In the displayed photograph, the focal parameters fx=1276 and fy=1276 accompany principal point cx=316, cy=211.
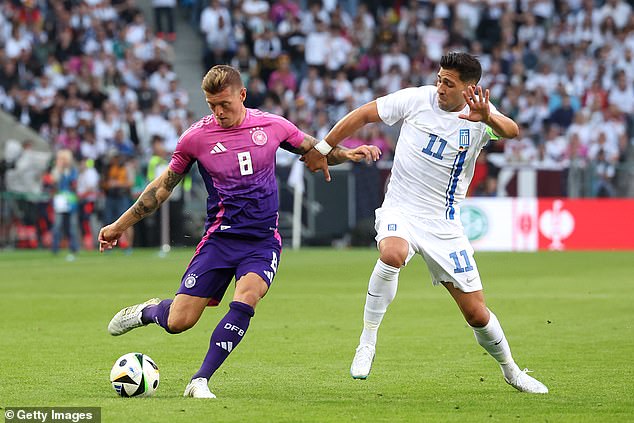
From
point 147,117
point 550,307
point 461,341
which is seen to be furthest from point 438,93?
point 147,117

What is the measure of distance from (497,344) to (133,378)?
2508 mm

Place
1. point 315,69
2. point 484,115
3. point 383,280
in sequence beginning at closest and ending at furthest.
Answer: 1. point 484,115
2. point 383,280
3. point 315,69

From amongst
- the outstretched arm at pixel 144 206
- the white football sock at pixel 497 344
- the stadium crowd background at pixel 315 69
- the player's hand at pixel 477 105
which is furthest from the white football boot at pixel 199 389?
the stadium crowd background at pixel 315 69

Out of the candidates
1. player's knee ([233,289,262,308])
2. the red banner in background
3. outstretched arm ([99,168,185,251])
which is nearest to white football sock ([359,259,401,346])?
player's knee ([233,289,262,308])

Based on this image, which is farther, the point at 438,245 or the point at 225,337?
the point at 438,245

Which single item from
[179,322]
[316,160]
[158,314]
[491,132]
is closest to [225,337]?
[179,322]

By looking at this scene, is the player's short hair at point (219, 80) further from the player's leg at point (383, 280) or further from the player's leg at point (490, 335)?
the player's leg at point (490, 335)

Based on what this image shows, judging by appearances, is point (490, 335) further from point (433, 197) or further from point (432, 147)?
point (432, 147)

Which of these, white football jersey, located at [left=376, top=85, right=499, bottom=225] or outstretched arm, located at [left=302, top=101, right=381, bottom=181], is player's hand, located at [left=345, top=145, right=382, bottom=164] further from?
white football jersey, located at [left=376, top=85, right=499, bottom=225]

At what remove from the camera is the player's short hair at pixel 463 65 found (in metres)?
8.61

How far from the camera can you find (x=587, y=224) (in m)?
27.4

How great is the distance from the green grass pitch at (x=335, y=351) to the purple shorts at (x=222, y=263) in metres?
0.72

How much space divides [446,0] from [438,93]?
1006 inches

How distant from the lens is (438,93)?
877cm
